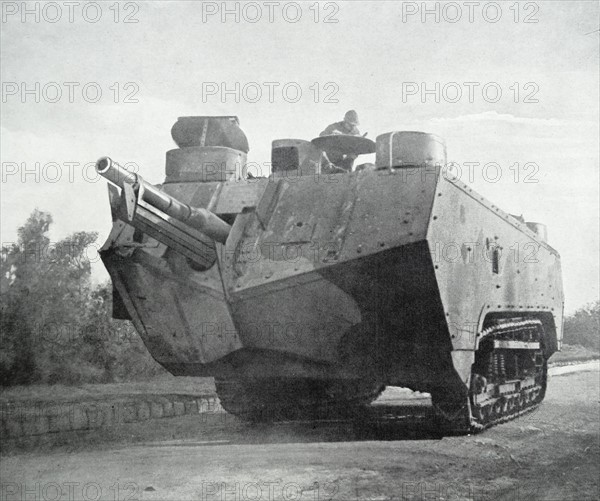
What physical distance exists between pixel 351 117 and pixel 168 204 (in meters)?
3.10

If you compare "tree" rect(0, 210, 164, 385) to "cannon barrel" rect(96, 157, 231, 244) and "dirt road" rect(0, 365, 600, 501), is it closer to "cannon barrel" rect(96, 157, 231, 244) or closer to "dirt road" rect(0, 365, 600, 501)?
"dirt road" rect(0, 365, 600, 501)

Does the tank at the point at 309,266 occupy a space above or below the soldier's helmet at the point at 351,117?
below

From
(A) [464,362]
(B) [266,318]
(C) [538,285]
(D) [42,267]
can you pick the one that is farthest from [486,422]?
(D) [42,267]

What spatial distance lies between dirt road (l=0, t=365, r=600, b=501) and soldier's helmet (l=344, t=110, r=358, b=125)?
3.45m

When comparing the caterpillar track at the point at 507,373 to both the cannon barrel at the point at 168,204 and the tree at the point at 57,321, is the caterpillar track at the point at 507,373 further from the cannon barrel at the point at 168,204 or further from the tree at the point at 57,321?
the tree at the point at 57,321

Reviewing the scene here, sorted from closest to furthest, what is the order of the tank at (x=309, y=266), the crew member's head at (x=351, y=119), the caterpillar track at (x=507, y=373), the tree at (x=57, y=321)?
the tank at (x=309, y=266), the caterpillar track at (x=507, y=373), the crew member's head at (x=351, y=119), the tree at (x=57, y=321)

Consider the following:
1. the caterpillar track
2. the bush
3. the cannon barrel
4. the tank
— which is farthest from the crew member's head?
the bush

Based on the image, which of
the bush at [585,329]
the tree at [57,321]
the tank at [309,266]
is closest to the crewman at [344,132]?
the tank at [309,266]

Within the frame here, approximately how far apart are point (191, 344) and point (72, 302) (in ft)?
21.6

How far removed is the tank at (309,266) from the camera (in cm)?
→ 645

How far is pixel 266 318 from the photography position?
22.1 feet

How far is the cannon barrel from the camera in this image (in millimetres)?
5805

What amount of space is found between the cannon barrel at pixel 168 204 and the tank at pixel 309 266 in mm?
12

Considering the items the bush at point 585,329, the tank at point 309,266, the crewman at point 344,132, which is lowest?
the bush at point 585,329
